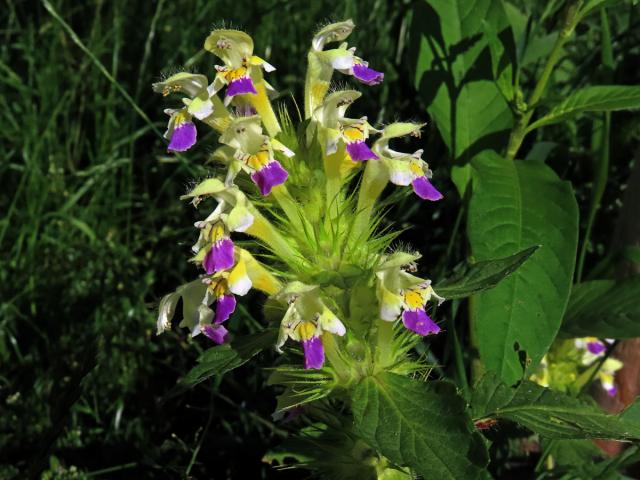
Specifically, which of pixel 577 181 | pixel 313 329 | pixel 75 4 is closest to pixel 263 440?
pixel 313 329

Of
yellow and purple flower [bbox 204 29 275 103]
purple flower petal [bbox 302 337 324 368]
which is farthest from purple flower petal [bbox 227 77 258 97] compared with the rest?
purple flower petal [bbox 302 337 324 368]

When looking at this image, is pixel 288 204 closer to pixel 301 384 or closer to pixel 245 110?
pixel 245 110

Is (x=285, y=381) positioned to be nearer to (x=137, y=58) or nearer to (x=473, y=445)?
(x=473, y=445)

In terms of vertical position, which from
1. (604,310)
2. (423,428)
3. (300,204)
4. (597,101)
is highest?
(597,101)

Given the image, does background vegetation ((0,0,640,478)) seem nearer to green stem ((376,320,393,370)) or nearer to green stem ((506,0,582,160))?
green stem ((506,0,582,160))

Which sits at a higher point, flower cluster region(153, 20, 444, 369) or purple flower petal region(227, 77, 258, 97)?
purple flower petal region(227, 77, 258, 97)

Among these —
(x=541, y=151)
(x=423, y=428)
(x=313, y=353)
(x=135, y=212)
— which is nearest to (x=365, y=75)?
(x=313, y=353)

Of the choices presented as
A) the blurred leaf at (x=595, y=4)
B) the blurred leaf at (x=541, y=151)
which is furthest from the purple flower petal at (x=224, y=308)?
the blurred leaf at (x=541, y=151)

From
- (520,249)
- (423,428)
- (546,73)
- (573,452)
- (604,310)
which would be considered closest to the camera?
(423,428)
